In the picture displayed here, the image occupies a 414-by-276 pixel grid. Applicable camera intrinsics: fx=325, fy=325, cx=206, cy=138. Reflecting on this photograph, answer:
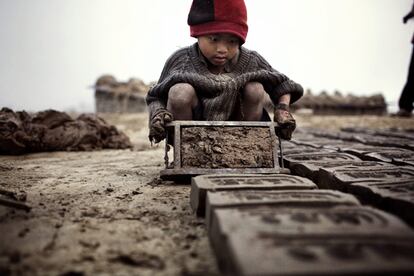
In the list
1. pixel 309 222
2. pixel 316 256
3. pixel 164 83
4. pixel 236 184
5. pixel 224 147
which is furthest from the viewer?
pixel 164 83

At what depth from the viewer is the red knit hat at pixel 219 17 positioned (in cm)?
199

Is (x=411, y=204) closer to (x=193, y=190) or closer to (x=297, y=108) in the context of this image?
(x=193, y=190)

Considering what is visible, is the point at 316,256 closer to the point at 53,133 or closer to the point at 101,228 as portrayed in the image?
the point at 101,228

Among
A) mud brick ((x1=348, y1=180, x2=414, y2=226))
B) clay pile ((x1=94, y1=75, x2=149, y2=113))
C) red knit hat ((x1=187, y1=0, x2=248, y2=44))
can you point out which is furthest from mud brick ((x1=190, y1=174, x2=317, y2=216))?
clay pile ((x1=94, y1=75, x2=149, y2=113))

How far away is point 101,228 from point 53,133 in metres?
2.95

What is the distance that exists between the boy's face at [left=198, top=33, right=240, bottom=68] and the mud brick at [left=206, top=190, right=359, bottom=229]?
104 centimetres

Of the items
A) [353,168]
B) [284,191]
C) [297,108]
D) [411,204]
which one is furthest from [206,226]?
[297,108]

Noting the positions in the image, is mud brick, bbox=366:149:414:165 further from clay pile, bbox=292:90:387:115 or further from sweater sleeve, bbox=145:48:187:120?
clay pile, bbox=292:90:387:115

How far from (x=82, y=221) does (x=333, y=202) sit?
99 centimetres

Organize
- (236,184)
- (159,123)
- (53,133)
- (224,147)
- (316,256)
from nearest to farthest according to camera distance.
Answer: (316,256), (236,184), (159,123), (224,147), (53,133)

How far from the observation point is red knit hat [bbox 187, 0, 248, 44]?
78.4 inches

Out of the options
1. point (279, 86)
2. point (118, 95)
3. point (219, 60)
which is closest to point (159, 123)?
point (219, 60)

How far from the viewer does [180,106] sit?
212 centimetres

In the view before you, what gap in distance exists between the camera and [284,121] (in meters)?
2.09
